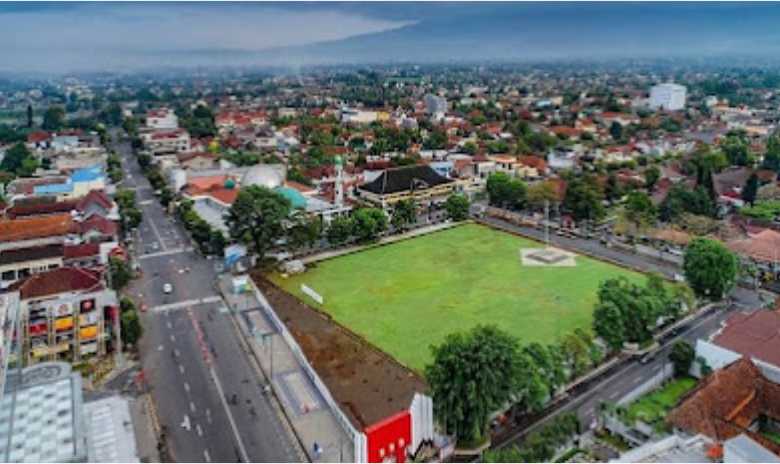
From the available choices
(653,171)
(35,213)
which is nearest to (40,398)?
(35,213)

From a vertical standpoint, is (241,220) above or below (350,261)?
above

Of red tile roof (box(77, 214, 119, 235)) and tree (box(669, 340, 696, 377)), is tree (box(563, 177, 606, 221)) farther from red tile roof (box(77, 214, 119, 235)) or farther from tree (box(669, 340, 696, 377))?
red tile roof (box(77, 214, 119, 235))

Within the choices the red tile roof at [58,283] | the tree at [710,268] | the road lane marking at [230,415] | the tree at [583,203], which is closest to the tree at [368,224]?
the tree at [583,203]

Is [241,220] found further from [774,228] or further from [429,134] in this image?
[429,134]

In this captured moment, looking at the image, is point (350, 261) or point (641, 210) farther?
point (641, 210)

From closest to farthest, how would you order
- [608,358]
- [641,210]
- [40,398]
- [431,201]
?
[40,398] < [608,358] < [641,210] < [431,201]

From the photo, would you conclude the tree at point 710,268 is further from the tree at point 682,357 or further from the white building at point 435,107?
the white building at point 435,107

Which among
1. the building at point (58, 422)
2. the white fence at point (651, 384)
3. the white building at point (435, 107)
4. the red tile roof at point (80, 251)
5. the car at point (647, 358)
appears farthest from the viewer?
the white building at point (435, 107)

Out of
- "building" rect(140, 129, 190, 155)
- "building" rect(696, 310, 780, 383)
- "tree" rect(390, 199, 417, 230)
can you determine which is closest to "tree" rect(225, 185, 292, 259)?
"tree" rect(390, 199, 417, 230)
